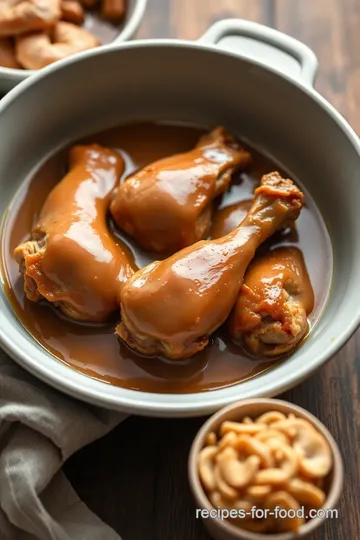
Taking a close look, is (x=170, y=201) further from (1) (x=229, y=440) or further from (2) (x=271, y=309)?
(1) (x=229, y=440)

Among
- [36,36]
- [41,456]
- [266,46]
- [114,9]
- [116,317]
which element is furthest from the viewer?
[114,9]

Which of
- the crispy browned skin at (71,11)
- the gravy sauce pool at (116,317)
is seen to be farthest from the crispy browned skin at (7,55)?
the gravy sauce pool at (116,317)

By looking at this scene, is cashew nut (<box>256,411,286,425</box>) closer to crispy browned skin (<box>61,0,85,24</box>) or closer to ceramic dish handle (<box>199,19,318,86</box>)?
ceramic dish handle (<box>199,19,318,86</box>)

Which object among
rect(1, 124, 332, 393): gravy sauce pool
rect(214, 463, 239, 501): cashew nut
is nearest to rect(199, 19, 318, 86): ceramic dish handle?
rect(1, 124, 332, 393): gravy sauce pool

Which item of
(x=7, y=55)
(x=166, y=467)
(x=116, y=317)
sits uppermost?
(x=7, y=55)

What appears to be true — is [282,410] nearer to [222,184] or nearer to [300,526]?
[300,526]

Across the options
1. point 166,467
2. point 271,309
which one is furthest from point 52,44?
point 166,467
